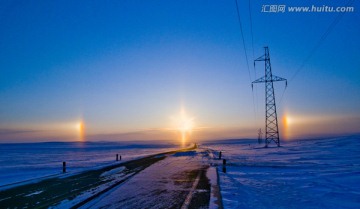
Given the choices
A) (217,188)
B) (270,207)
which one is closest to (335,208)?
(270,207)

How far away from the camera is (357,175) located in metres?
15.3

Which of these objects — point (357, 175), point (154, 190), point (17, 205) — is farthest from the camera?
point (357, 175)

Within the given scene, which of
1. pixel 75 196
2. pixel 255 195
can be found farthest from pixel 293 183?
pixel 75 196

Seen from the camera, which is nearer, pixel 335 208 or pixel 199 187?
pixel 335 208

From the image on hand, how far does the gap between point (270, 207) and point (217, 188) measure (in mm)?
3224

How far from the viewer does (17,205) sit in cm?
952

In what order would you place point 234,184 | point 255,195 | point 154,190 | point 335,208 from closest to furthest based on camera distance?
point 335,208
point 255,195
point 154,190
point 234,184

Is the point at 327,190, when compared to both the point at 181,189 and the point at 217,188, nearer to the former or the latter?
the point at 217,188

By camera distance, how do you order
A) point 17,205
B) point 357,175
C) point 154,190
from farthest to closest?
point 357,175 → point 154,190 → point 17,205

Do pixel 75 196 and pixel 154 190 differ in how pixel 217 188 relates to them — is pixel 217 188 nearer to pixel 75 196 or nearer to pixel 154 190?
pixel 154 190

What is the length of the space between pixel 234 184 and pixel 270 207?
4.37 meters

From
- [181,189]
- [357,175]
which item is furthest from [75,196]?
[357,175]

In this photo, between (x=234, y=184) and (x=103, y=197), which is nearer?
(x=103, y=197)

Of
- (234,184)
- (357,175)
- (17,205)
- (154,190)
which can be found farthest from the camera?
(357,175)
